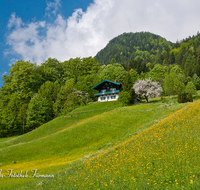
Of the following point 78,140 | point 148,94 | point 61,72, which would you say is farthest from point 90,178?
point 61,72

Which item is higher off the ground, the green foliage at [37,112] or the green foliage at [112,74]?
the green foliage at [112,74]

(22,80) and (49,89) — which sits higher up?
(22,80)

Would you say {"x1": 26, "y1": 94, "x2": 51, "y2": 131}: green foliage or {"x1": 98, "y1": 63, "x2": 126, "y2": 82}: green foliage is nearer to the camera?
{"x1": 26, "y1": 94, "x2": 51, "y2": 131}: green foliage

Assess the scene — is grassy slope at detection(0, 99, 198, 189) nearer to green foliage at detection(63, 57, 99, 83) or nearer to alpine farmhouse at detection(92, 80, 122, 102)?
alpine farmhouse at detection(92, 80, 122, 102)

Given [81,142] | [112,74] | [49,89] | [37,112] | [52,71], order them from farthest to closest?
[52,71] < [112,74] < [49,89] < [37,112] < [81,142]

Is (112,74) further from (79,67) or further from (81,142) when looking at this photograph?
(81,142)

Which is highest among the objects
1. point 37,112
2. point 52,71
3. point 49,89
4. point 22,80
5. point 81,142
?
point 52,71

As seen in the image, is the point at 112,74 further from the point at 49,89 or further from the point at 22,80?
the point at 22,80

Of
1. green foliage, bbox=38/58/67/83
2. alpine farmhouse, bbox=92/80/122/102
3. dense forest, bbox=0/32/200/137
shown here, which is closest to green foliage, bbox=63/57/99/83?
dense forest, bbox=0/32/200/137

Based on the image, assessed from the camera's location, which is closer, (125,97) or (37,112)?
(125,97)

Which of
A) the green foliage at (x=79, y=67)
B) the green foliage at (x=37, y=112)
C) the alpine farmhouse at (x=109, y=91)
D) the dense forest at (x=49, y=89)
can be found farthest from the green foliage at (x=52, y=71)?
the alpine farmhouse at (x=109, y=91)

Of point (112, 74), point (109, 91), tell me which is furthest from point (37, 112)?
point (112, 74)

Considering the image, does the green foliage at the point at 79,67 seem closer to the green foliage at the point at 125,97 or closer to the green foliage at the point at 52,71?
the green foliage at the point at 52,71

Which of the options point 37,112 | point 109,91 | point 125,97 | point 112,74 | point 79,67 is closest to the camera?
point 125,97
